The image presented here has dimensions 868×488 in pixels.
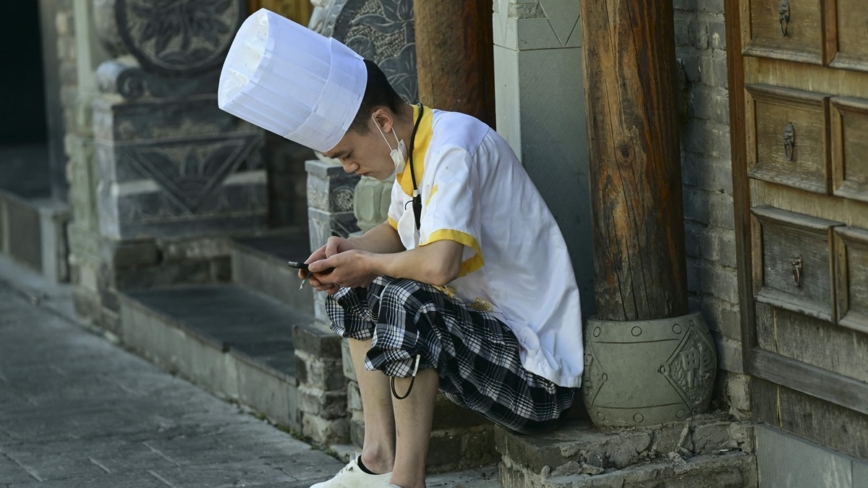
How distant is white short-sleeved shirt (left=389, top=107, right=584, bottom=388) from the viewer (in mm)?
3807

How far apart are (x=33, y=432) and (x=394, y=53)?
6.63 ft

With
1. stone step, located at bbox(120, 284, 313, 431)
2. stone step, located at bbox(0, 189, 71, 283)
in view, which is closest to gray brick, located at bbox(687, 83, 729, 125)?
stone step, located at bbox(120, 284, 313, 431)

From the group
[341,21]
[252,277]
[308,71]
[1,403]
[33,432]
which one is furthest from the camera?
[252,277]

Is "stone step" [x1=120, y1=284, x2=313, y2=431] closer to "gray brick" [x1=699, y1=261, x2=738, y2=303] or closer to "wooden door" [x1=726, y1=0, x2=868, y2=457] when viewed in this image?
"gray brick" [x1=699, y1=261, x2=738, y2=303]

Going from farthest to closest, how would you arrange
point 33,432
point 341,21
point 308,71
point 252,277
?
point 252,277 → point 33,432 → point 341,21 → point 308,71

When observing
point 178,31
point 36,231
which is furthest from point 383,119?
point 36,231

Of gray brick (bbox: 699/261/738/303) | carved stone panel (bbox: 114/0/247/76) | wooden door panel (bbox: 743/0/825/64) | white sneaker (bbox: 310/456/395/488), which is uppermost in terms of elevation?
carved stone panel (bbox: 114/0/247/76)

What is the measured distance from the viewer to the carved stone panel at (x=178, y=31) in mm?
6973

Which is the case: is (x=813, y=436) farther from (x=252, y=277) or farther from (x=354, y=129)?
(x=252, y=277)

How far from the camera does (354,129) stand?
3822 mm

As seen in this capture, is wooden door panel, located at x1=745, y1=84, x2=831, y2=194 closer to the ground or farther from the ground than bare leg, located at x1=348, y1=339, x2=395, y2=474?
farther from the ground

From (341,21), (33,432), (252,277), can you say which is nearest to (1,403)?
(33,432)

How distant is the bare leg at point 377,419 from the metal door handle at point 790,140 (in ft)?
4.11

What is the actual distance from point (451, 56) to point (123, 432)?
206 centimetres
